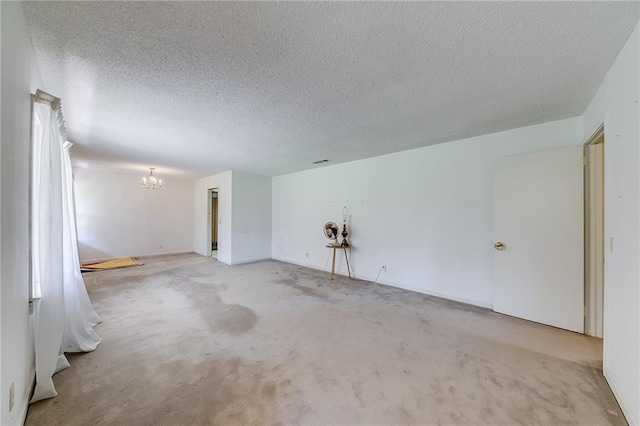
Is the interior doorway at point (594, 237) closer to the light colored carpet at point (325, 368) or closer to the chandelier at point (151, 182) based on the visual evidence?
the light colored carpet at point (325, 368)

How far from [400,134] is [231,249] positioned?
4.49m

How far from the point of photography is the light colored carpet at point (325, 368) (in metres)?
1.48

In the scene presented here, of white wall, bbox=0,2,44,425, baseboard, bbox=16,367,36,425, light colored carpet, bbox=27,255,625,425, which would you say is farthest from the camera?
light colored carpet, bbox=27,255,625,425

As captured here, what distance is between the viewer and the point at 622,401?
1.52 meters

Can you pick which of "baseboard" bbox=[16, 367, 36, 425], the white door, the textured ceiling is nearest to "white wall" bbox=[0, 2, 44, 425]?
"baseboard" bbox=[16, 367, 36, 425]

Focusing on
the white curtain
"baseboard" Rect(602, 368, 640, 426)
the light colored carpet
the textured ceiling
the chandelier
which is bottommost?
the light colored carpet

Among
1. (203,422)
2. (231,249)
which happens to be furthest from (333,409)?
(231,249)

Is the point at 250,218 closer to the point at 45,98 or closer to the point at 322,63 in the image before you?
the point at 45,98

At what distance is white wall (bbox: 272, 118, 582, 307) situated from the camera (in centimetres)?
314

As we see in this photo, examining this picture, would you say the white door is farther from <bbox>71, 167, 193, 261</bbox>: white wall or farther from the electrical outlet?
<bbox>71, 167, 193, 261</bbox>: white wall

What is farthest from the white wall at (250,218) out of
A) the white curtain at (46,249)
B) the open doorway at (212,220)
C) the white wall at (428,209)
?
the white curtain at (46,249)

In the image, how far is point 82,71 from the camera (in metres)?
1.81

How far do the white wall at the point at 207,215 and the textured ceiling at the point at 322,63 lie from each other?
2.98 metres

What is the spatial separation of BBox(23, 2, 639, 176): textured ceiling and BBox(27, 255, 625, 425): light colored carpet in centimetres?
229
